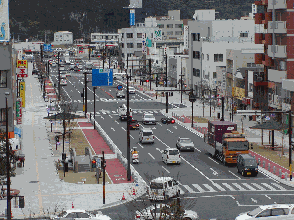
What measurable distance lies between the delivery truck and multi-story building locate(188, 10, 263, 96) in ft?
182

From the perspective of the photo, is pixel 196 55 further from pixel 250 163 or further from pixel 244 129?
pixel 250 163

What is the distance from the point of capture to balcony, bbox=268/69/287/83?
91.8 metres

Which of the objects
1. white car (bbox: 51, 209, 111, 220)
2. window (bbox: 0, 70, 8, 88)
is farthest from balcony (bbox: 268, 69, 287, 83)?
white car (bbox: 51, 209, 111, 220)

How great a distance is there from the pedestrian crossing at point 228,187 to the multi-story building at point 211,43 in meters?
68.6

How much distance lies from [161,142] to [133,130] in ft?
39.3

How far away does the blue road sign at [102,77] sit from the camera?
95.1 metres

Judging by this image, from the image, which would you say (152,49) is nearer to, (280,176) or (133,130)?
(133,130)

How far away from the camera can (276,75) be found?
3684 inches

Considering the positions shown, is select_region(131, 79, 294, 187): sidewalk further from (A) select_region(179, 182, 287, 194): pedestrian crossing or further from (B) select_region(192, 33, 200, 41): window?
(B) select_region(192, 33, 200, 41): window

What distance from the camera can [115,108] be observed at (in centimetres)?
11738

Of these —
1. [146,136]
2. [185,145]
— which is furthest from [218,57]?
[185,145]

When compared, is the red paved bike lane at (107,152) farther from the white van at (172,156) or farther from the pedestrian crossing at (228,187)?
the pedestrian crossing at (228,187)

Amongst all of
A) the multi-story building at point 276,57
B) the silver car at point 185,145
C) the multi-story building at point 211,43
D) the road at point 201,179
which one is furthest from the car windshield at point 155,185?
the multi-story building at point 211,43

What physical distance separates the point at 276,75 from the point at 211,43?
38463 mm
